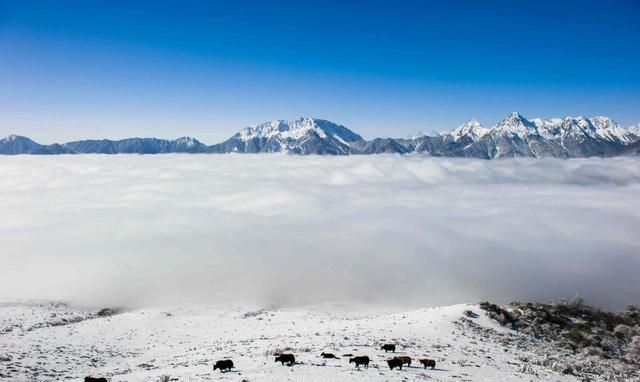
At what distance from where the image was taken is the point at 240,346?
36031mm

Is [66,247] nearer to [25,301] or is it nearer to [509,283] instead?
[25,301]

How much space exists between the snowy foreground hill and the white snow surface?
4.2 inches

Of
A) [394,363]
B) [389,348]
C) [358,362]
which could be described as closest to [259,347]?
[389,348]

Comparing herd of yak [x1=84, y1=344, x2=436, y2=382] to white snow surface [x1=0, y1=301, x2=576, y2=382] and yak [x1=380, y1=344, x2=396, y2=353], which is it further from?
yak [x1=380, y1=344, x2=396, y2=353]

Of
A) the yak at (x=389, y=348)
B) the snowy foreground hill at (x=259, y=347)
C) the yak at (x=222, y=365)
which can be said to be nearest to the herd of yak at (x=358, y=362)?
the yak at (x=222, y=365)

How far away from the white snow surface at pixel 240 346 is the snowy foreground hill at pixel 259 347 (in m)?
0.11

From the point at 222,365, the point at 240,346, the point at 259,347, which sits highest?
the point at 222,365

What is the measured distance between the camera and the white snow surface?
23.5 metres

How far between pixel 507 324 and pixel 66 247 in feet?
424

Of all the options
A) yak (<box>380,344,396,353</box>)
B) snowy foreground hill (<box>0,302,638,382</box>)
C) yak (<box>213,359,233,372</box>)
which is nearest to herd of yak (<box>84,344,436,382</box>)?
yak (<box>213,359,233,372</box>)

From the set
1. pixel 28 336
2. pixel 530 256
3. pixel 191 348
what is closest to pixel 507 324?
pixel 191 348

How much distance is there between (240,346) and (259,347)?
8.60 ft

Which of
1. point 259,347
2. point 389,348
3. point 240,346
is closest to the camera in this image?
point 389,348

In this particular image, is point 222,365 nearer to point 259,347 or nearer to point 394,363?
point 394,363
